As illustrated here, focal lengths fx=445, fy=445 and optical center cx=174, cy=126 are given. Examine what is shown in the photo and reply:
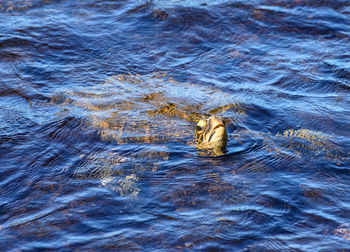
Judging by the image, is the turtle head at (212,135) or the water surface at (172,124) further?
the turtle head at (212,135)

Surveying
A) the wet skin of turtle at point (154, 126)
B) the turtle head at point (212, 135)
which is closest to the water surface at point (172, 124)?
the wet skin of turtle at point (154, 126)

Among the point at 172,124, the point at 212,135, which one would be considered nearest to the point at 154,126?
the point at 172,124

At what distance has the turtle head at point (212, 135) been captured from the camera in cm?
457

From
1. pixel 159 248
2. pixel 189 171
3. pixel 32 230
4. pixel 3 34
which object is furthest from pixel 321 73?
pixel 3 34

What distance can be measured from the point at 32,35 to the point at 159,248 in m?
5.05

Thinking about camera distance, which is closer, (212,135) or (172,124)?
(212,135)

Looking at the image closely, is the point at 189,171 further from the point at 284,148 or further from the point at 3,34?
the point at 3,34

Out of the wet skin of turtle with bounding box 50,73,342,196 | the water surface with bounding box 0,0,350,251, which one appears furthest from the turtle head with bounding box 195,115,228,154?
the water surface with bounding box 0,0,350,251

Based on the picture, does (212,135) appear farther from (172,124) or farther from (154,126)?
(154,126)

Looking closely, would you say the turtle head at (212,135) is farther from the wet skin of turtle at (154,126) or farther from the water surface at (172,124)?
the water surface at (172,124)

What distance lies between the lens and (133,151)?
4.72 metres

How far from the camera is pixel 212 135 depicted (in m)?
4.67

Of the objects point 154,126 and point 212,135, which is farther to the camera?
point 154,126

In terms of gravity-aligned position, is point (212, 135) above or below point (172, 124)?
above
